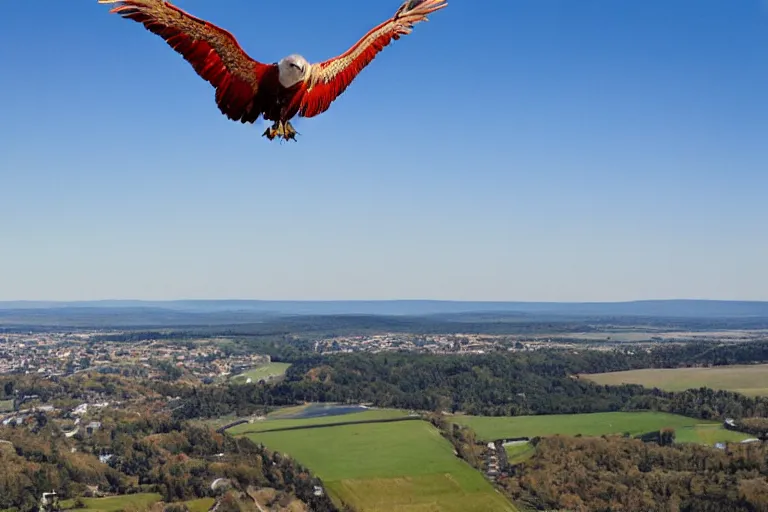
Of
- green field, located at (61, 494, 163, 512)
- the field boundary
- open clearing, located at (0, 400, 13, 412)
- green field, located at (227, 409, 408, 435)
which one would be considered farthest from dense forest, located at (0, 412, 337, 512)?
open clearing, located at (0, 400, 13, 412)

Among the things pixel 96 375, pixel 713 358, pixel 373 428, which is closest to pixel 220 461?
pixel 373 428

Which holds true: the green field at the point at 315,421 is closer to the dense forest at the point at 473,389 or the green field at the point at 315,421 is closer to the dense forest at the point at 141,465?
the dense forest at the point at 473,389

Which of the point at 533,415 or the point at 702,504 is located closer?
the point at 702,504

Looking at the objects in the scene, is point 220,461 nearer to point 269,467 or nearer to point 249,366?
point 269,467

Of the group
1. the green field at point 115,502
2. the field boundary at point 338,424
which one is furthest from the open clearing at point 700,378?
the green field at point 115,502

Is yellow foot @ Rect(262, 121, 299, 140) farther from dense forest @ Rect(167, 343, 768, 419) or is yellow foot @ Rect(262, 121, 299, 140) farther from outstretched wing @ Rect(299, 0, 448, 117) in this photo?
dense forest @ Rect(167, 343, 768, 419)

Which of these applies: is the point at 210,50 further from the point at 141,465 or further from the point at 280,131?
the point at 141,465
